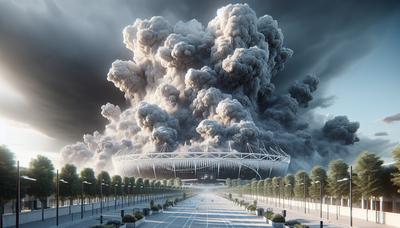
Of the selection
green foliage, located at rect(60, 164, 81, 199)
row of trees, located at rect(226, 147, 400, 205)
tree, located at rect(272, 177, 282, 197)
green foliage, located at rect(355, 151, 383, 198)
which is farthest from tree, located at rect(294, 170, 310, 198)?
green foliage, located at rect(60, 164, 81, 199)

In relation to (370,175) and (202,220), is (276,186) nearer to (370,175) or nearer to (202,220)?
(370,175)

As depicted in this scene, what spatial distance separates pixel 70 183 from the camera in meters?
97.7

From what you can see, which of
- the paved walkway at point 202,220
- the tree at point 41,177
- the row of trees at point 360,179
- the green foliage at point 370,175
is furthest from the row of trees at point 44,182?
the green foliage at point 370,175

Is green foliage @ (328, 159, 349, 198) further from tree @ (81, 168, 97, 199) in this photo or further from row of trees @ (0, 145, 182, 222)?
tree @ (81, 168, 97, 199)

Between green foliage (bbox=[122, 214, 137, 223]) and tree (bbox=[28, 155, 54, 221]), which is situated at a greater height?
tree (bbox=[28, 155, 54, 221])

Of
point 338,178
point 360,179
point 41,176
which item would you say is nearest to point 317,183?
point 338,178

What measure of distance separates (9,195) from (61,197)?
32309 mm

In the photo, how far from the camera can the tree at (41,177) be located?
271 ft

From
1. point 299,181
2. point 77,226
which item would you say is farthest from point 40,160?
point 299,181

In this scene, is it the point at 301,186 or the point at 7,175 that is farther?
the point at 301,186

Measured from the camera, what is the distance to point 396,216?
62688 millimetres

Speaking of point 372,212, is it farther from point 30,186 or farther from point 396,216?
point 30,186

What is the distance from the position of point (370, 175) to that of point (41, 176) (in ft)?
156

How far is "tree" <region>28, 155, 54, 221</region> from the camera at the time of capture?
271 feet
